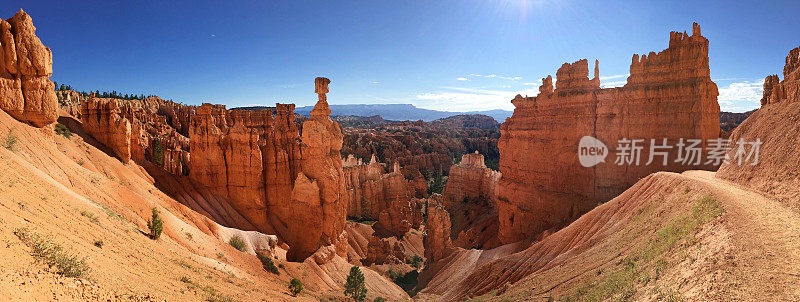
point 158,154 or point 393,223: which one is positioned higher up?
point 158,154

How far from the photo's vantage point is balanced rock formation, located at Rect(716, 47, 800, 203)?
13.1m

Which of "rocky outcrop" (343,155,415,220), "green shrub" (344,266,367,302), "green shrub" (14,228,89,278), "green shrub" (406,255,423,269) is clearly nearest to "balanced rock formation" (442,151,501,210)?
"rocky outcrop" (343,155,415,220)

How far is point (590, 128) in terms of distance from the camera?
28.2 metres

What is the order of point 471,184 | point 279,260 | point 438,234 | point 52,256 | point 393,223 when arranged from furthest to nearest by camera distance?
point 471,184 < point 393,223 < point 438,234 < point 279,260 < point 52,256

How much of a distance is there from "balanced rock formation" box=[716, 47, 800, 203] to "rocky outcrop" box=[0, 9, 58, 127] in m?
33.0

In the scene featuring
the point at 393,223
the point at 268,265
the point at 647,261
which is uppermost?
the point at 647,261

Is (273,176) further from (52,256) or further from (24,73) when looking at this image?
(52,256)

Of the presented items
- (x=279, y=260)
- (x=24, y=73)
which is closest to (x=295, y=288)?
(x=279, y=260)

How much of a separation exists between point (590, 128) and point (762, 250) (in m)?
20.4

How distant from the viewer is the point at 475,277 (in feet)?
86.1

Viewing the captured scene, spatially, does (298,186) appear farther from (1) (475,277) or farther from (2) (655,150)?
(2) (655,150)

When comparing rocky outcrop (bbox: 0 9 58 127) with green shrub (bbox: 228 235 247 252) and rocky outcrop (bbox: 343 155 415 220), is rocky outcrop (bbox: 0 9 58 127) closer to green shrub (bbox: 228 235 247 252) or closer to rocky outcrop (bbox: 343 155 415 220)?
green shrub (bbox: 228 235 247 252)

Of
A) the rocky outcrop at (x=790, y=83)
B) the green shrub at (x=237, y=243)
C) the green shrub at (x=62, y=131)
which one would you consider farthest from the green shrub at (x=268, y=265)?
the rocky outcrop at (x=790, y=83)

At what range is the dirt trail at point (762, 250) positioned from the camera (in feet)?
25.8
